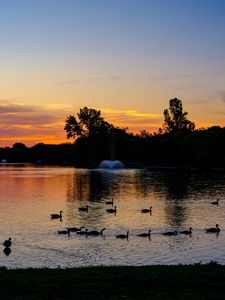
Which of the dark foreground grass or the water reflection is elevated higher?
the dark foreground grass

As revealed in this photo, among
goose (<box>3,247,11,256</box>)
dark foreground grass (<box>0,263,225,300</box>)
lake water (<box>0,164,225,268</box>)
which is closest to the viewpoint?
dark foreground grass (<box>0,263,225,300</box>)

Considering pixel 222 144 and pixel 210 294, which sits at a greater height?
pixel 222 144

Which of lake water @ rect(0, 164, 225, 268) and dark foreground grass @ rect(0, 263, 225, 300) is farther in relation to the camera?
lake water @ rect(0, 164, 225, 268)

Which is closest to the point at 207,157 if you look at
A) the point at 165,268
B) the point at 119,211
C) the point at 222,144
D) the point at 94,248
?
the point at 222,144

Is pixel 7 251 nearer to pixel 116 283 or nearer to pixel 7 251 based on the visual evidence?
pixel 7 251

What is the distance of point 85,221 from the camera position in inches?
2004

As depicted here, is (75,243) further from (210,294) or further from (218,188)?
(218,188)

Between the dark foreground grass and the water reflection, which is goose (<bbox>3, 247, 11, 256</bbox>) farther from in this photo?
the dark foreground grass

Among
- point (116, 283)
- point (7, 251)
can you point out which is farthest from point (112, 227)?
point (116, 283)

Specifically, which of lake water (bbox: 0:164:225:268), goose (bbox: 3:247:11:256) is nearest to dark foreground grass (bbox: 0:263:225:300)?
lake water (bbox: 0:164:225:268)

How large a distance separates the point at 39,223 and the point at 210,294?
3262 centimetres

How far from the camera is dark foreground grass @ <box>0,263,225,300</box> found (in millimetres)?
18000

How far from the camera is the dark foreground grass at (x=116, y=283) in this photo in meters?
18.0

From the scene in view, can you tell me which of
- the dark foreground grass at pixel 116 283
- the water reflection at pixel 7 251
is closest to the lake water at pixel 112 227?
the water reflection at pixel 7 251
